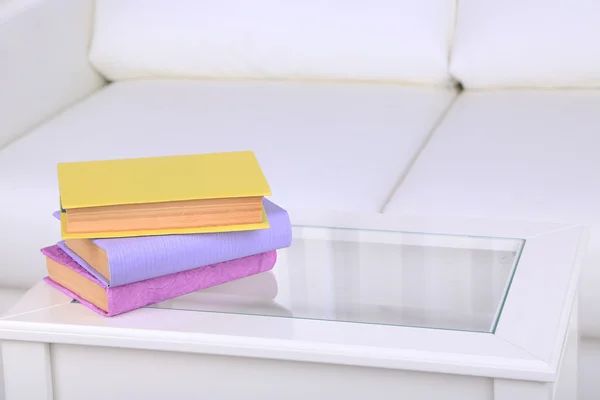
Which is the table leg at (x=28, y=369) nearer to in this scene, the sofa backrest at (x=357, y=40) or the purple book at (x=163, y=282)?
the purple book at (x=163, y=282)

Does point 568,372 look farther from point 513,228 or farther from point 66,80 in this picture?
point 66,80

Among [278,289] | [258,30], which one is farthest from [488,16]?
[278,289]

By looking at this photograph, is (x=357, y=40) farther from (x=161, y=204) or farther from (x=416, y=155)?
(x=161, y=204)

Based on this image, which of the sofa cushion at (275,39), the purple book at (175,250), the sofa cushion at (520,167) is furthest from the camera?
the sofa cushion at (275,39)

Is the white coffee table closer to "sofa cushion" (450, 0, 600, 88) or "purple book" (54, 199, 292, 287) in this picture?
"purple book" (54, 199, 292, 287)

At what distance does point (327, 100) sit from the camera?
184 cm

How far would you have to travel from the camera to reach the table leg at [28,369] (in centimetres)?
95

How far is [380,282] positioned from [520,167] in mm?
521

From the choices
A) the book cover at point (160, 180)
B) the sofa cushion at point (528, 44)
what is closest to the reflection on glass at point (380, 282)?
the book cover at point (160, 180)

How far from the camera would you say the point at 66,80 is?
199 centimetres

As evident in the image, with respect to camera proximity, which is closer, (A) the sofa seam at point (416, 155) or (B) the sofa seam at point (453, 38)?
(A) the sofa seam at point (416, 155)

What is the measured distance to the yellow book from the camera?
0.94 m

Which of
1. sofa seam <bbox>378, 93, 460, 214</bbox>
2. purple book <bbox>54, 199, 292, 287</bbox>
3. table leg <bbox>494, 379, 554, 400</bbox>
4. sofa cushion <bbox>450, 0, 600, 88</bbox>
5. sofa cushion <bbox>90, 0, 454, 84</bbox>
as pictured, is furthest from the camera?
sofa cushion <bbox>90, 0, 454, 84</bbox>

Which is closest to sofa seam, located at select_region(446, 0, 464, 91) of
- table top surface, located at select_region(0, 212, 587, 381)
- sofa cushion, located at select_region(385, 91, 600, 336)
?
sofa cushion, located at select_region(385, 91, 600, 336)
